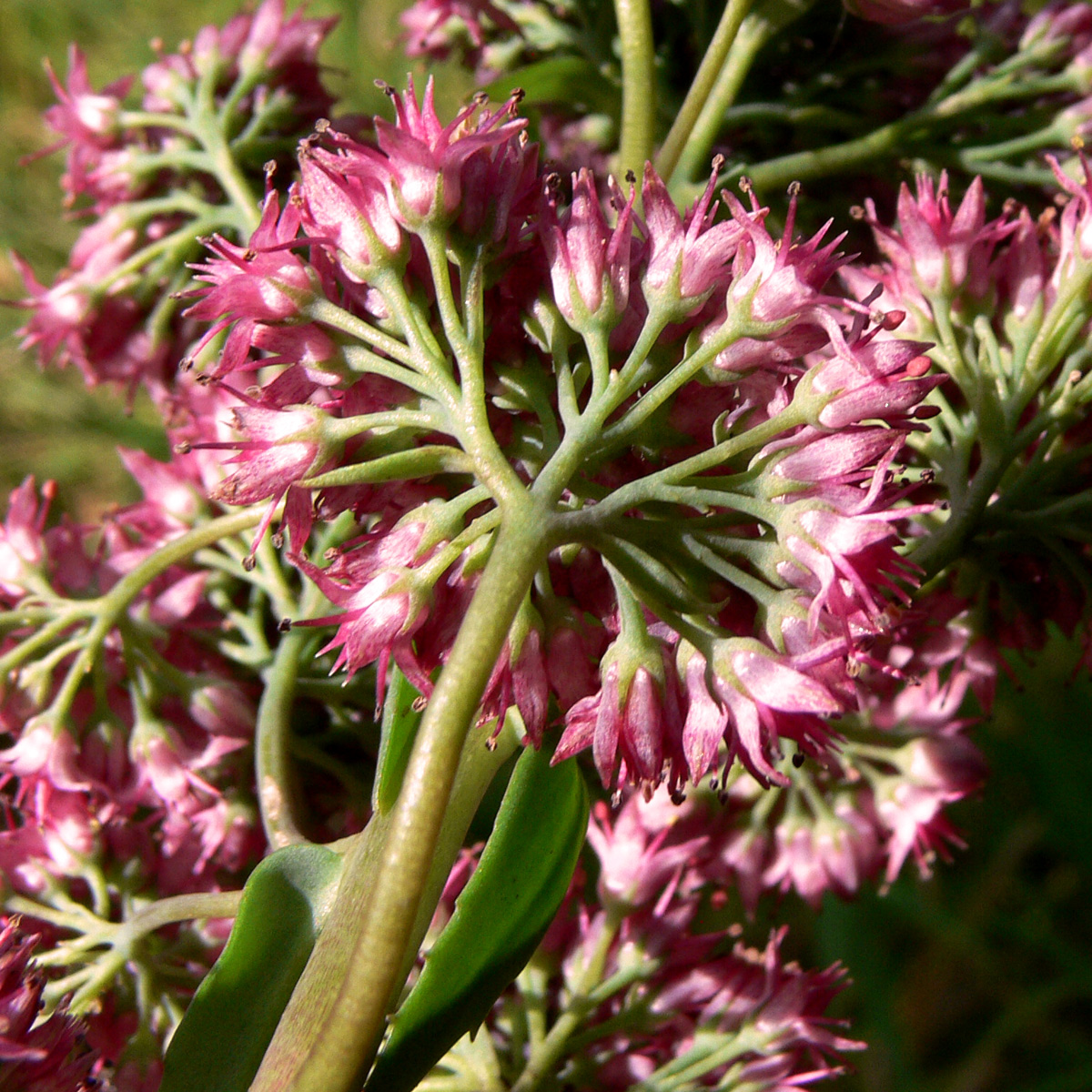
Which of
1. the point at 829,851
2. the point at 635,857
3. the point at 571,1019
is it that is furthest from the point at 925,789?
the point at 571,1019

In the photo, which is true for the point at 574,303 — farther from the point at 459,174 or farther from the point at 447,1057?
the point at 447,1057

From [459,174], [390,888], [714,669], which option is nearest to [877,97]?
[459,174]

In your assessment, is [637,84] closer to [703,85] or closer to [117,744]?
[703,85]

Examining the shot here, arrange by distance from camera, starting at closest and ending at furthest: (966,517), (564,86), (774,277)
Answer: (774,277), (966,517), (564,86)

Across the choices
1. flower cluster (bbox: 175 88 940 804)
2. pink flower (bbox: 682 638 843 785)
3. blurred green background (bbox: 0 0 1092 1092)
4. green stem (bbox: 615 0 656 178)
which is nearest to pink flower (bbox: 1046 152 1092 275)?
flower cluster (bbox: 175 88 940 804)

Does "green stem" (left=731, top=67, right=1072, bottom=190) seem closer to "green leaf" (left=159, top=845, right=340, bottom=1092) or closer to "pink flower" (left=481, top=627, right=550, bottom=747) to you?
"pink flower" (left=481, top=627, right=550, bottom=747)

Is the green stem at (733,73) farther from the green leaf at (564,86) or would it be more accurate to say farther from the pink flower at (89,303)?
the pink flower at (89,303)
